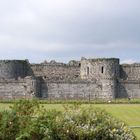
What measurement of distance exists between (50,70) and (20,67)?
3.94 metres

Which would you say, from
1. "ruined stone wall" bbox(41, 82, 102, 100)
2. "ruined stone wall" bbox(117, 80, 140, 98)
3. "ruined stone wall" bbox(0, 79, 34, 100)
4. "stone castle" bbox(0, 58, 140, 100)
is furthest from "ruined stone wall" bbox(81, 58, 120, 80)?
"ruined stone wall" bbox(0, 79, 34, 100)

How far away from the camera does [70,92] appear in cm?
7425

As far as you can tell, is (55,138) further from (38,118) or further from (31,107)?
(31,107)

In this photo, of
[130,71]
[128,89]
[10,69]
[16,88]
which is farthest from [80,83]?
[10,69]

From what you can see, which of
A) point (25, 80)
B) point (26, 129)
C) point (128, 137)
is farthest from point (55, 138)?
point (25, 80)

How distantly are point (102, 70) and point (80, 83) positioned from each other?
4.23 m

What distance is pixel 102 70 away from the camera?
7756cm

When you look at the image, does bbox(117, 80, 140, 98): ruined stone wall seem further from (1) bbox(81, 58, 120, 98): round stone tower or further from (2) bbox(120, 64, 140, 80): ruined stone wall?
(2) bbox(120, 64, 140, 80): ruined stone wall

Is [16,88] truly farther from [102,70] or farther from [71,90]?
[102,70]

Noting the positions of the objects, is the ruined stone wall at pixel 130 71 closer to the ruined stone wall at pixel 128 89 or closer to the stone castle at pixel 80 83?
the stone castle at pixel 80 83

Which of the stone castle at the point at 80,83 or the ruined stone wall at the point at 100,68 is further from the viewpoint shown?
the ruined stone wall at the point at 100,68

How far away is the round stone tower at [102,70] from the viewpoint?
74.2 metres

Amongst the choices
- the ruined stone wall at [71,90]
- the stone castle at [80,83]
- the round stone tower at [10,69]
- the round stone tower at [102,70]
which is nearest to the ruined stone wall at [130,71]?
the stone castle at [80,83]

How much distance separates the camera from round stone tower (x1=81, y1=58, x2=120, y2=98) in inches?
2923
